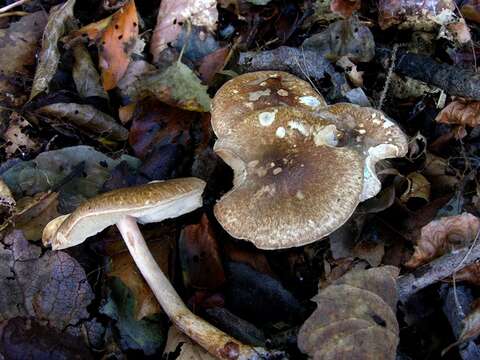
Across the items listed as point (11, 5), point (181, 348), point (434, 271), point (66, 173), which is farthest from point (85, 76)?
point (434, 271)

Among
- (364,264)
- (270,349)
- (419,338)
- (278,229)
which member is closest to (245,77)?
(278,229)

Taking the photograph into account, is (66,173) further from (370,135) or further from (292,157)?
(370,135)

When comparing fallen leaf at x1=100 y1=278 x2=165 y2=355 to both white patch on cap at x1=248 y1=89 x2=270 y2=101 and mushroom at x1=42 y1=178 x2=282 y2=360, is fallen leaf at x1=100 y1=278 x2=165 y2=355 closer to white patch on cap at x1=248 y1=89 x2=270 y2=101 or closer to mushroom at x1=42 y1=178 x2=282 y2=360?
mushroom at x1=42 y1=178 x2=282 y2=360

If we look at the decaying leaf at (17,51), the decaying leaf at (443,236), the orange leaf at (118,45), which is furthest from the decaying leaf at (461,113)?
the decaying leaf at (17,51)

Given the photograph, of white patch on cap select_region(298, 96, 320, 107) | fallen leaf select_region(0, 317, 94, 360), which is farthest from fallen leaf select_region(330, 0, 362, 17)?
fallen leaf select_region(0, 317, 94, 360)

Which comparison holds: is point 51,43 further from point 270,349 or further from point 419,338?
point 419,338

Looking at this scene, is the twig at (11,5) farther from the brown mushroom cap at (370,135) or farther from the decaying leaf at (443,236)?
the decaying leaf at (443,236)
